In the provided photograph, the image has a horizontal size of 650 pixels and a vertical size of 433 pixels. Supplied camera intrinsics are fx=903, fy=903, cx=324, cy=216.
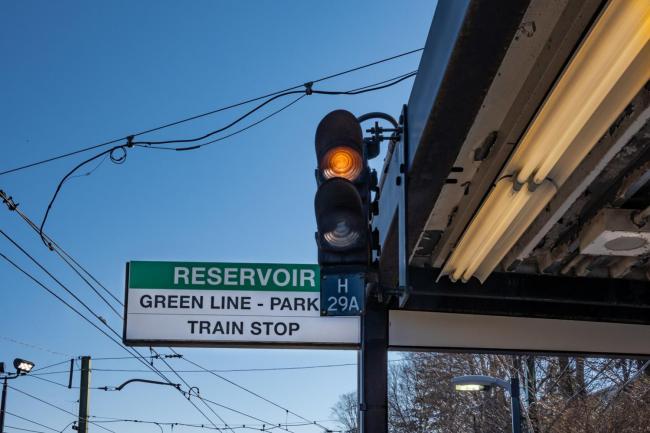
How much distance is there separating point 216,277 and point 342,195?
433cm

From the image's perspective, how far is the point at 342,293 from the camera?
4531 mm

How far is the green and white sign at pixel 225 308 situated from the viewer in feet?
27.3

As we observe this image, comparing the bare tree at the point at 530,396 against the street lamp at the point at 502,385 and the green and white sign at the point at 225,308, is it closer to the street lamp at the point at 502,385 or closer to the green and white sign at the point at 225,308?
the street lamp at the point at 502,385

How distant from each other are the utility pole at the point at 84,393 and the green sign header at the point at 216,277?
19407 mm

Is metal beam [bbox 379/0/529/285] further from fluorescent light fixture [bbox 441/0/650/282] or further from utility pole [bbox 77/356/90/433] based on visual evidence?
utility pole [bbox 77/356/90/433]

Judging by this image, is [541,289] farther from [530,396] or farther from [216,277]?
[530,396]

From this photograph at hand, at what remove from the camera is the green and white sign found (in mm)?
8328

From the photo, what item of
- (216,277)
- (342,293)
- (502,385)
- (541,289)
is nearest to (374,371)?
(541,289)

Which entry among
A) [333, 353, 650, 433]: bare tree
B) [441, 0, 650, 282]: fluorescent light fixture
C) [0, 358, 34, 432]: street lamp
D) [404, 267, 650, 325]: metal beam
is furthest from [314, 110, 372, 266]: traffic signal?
[0, 358, 34, 432]: street lamp

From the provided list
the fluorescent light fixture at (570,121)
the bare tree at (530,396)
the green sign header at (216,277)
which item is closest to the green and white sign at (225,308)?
the green sign header at (216,277)

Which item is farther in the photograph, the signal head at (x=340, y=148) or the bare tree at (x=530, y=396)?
the bare tree at (x=530, y=396)

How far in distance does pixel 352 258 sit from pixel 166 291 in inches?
171

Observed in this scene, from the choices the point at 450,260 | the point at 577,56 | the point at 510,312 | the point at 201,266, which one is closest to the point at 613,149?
the point at 577,56

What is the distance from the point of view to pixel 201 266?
8516 mm
